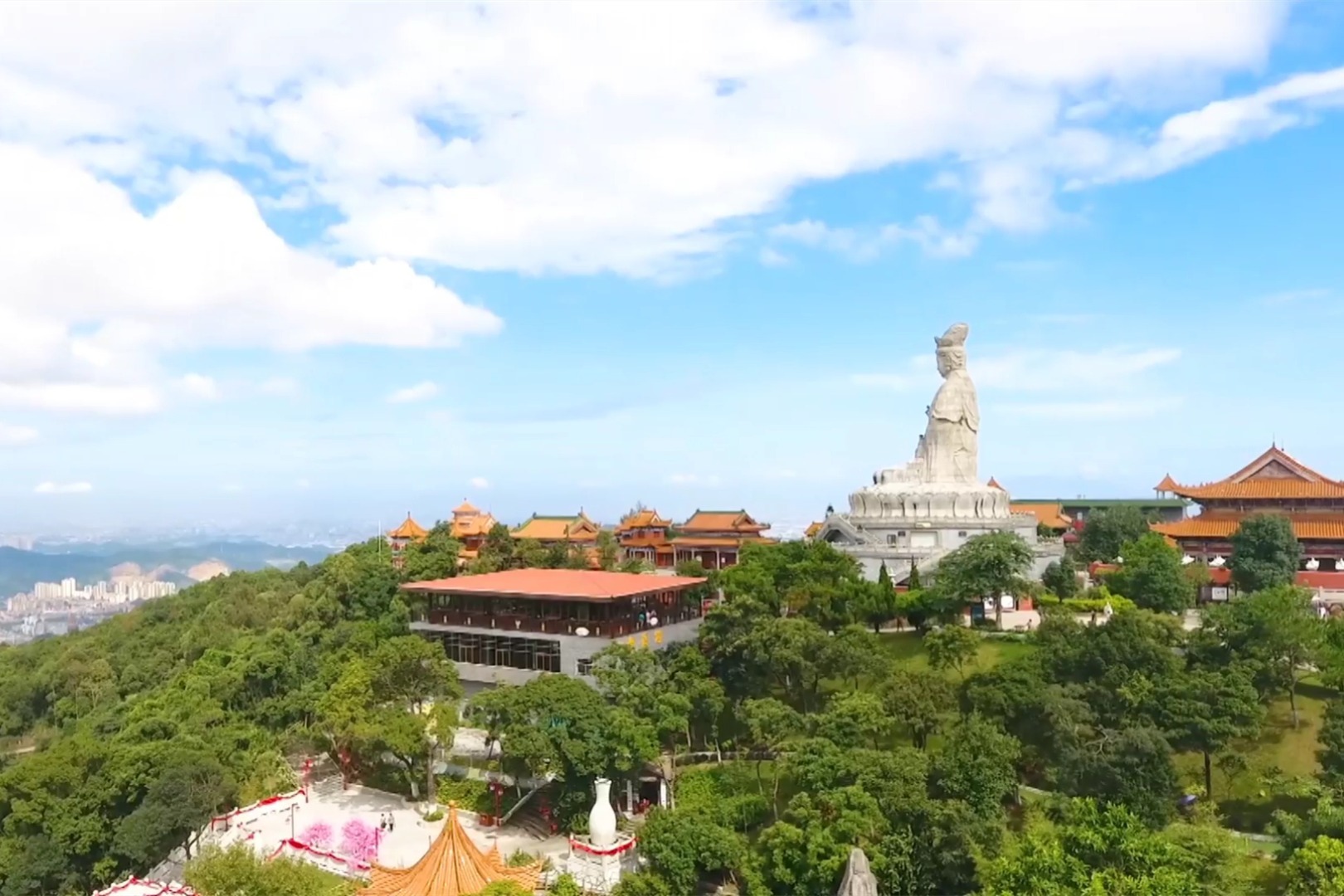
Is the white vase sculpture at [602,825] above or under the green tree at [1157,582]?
under

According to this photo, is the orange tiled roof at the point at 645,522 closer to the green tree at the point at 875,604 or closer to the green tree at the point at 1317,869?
the green tree at the point at 875,604

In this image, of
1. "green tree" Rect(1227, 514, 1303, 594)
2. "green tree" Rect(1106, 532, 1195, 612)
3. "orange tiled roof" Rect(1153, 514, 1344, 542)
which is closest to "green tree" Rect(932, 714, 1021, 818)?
"green tree" Rect(1106, 532, 1195, 612)

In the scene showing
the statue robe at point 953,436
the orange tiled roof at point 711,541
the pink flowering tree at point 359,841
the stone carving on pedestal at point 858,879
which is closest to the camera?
the stone carving on pedestal at point 858,879

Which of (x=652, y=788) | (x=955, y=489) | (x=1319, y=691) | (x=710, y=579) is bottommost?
(x=652, y=788)

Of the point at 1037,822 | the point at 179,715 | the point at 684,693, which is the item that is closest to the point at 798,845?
the point at 1037,822

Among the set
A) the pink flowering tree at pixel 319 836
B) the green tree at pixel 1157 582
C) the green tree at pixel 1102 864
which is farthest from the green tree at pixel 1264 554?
the pink flowering tree at pixel 319 836

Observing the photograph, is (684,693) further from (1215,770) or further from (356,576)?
(356,576)

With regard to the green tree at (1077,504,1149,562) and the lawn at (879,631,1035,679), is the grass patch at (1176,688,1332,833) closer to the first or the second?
the lawn at (879,631,1035,679)
